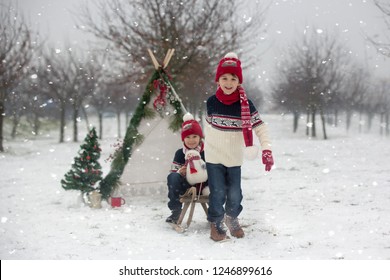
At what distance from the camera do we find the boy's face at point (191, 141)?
5480mm

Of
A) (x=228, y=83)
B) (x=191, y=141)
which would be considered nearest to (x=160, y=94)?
(x=191, y=141)

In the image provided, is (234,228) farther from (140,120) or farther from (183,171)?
(140,120)

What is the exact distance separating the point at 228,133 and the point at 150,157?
2.73 m

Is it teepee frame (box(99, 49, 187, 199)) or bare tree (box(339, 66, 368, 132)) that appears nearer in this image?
teepee frame (box(99, 49, 187, 199))

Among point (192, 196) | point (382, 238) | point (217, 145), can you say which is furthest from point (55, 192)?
point (382, 238)

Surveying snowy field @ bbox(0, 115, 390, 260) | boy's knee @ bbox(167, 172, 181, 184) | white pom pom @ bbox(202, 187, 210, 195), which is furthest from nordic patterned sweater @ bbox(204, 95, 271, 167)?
snowy field @ bbox(0, 115, 390, 260)

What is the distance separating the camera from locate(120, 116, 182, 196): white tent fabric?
7.12m

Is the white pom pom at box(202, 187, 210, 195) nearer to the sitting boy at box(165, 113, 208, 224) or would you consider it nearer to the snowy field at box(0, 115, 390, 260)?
the sitting boy at box(165, 113, 208, 224)

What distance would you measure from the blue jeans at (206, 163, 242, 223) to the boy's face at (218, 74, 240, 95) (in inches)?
35.7

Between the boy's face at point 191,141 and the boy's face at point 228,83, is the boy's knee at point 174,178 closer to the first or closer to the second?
the boy's face at point 191,141

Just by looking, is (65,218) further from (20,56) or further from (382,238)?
(20,56)

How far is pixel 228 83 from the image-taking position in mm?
4672

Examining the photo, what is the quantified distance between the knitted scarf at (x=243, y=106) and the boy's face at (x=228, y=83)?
0.07 meters

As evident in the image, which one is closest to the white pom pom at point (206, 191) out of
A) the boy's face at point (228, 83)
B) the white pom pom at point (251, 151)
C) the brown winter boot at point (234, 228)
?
the brown winter boot at point (234, 228)
